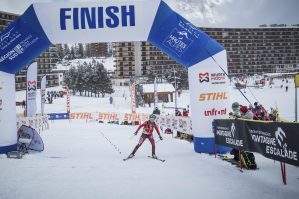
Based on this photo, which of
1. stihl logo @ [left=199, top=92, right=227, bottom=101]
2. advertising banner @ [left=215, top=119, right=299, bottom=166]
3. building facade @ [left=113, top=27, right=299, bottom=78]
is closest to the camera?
advertising banner @ [left=215, top=119, right=299, bottom=166]

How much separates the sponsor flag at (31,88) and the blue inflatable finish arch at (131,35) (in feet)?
26.2

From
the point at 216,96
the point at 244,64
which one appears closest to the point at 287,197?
the point at 216,96

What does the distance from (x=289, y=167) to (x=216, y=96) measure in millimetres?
3467

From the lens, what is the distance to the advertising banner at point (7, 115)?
33.0 feet

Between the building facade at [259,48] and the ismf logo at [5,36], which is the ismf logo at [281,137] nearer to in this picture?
the ismf logo at [5,36]

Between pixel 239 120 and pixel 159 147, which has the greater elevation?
pixel 239 120

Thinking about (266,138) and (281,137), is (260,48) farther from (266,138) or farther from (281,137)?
(281,137)

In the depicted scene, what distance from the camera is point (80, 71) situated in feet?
220

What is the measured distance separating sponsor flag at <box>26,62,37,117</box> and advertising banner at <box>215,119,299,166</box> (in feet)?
44.6

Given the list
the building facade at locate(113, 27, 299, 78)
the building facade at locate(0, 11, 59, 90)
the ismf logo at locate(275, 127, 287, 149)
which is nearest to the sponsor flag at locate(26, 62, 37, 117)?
the ismf logo at locate(275, 127, 287, 149)

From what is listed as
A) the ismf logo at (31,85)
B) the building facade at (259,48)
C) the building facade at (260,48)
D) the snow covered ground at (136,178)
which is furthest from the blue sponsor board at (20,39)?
the building facade at (260,48)

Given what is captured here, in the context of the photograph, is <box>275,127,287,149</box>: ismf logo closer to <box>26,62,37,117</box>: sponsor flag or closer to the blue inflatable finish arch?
the blue inflatable finish arch

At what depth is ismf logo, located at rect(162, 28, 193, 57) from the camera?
32.3 ft

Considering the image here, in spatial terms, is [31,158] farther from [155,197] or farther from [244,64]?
[244,64]
